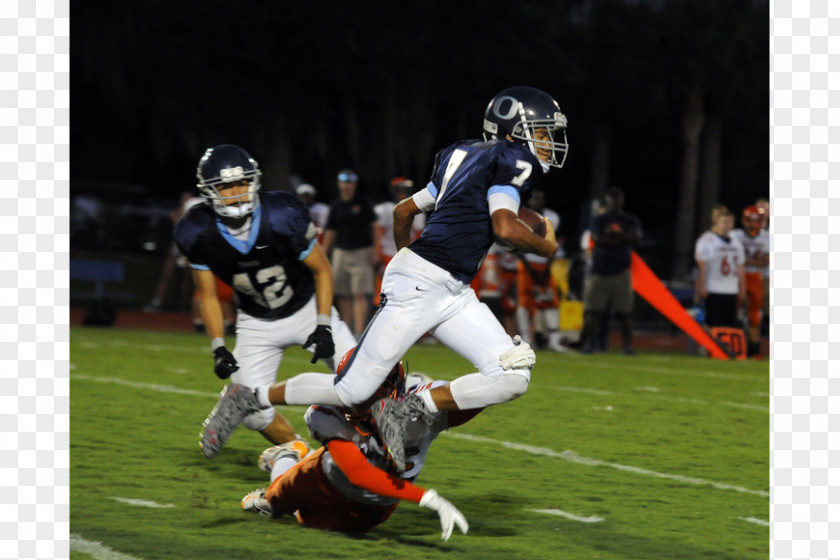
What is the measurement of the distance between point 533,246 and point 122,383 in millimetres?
5263

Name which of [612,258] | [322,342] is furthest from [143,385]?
[612,258]

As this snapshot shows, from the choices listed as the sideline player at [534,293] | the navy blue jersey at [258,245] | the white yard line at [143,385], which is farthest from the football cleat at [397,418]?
the sideline player at [534,293]

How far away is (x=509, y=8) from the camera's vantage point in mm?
24453

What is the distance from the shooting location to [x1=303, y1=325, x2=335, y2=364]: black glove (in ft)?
18.1

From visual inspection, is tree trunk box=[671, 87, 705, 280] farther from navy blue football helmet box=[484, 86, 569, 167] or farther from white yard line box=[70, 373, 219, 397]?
navy blue football helmet box=[484, 86, 569, 167]

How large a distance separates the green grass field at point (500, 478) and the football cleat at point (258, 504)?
6cm

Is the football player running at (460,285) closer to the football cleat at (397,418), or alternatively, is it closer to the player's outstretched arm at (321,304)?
the football cleat at (397,418)

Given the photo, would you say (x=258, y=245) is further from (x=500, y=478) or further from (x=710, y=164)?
(x=710, y=164)

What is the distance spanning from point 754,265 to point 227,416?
932 cm

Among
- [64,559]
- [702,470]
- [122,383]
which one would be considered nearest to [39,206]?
[64,559]

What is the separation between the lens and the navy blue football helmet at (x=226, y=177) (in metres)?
5.46

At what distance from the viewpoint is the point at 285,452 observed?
5504mm

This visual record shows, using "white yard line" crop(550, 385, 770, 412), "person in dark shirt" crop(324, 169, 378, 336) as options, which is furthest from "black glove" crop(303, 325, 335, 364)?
"person in dark shirt" crop(324, 169, 378, 336)

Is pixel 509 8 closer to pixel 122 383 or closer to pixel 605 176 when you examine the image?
pixel 605 176
